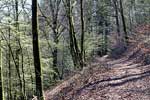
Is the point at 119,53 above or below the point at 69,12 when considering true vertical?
below

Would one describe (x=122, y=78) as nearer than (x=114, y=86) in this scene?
No

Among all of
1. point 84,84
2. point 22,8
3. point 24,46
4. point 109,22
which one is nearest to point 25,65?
point 24,46

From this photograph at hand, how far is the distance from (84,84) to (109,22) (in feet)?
132

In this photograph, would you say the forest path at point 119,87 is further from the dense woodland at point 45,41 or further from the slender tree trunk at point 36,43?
the dense woodland at point 45,41

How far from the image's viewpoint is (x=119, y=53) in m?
37.4

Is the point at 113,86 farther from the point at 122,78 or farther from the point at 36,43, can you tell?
the point at 36,43

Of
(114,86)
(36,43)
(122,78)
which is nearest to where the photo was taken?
(36,43)

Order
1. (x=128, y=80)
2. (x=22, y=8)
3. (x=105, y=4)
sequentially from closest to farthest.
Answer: (x=128, y=80), (x=22, y=8), (x=105, y=4)

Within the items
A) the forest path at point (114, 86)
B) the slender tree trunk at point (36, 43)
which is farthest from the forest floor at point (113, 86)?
the slender tree trunk at point (36, 43)

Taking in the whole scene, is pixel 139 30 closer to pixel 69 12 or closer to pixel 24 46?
pixel 69 12

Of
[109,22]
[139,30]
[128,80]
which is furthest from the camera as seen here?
[109,22]

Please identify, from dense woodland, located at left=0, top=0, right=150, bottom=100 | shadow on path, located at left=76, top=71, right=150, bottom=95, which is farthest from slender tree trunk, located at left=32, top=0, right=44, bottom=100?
shadow on path, located at left=76, top=71, right=150, bottom=95

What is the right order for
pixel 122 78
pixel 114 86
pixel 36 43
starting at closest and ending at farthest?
pixel 36 43 < pixel 114 86 < pixel 122 78

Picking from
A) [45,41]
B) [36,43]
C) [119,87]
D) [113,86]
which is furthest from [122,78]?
[45,41]
